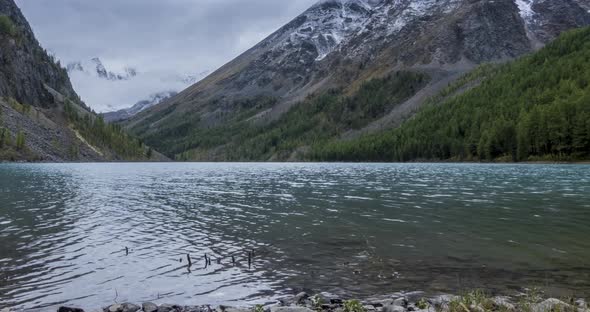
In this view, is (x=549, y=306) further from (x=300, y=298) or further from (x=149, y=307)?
(x=149, y=307)

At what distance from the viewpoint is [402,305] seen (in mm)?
15195

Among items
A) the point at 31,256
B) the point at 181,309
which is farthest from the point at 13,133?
the point at 181,309

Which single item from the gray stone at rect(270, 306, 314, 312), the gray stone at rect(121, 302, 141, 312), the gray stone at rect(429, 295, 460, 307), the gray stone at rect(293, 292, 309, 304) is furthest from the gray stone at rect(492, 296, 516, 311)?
the gray stone at rect(121, 302, 141, 312)

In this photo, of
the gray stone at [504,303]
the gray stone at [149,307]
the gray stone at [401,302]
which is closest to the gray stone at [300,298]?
the gray stone at [401,302]

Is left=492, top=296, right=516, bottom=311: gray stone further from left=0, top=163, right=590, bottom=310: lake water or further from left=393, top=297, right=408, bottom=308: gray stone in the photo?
left=393, top=297, right=408, bottom=308: gray stone

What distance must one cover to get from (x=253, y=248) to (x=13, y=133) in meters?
208

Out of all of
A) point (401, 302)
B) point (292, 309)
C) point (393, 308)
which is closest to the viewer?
point (292, 309)

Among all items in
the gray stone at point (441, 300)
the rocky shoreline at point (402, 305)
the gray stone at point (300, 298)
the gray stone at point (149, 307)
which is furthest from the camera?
the gray stone at point (300, 298)

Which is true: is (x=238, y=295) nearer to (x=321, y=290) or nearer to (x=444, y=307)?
(x=321, y=290)

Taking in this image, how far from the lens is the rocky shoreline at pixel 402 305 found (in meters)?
14.0

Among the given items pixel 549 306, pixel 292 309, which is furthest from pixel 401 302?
pixel 549 306

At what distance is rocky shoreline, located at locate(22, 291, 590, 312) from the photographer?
1402 centimetres

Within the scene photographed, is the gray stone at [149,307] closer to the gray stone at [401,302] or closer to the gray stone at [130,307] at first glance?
the gray stone at [130,307]

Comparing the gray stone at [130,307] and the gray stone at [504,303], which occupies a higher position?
the gray stone at [504,303]
